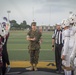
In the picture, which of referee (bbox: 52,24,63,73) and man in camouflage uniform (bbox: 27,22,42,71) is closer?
referee (bbox: 52,24,63,73)

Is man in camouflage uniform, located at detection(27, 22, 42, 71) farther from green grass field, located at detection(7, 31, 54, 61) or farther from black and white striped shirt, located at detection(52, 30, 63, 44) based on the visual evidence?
green grass field, located at detection(7, 31, 54, 61)

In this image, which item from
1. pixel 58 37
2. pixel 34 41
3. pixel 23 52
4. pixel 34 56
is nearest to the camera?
pixel 58 37

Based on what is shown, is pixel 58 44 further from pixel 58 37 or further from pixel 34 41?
pixel 34 41

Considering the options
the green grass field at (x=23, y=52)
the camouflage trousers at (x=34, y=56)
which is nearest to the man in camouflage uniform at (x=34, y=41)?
the camouflage trousers at (x=34, y=56)

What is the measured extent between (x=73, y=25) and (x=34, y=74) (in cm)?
326

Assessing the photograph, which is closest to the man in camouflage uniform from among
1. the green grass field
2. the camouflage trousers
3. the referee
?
the camouflage trousers

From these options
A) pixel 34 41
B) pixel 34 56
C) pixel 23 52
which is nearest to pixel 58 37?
pixel 34 41

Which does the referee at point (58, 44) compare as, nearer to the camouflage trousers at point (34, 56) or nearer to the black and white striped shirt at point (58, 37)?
the black and white striped shirt at point (58, 37)

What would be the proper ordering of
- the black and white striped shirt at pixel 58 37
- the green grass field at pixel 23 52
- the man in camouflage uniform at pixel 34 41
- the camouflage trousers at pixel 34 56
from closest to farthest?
the black and white striped shirt at pixel 58 37 → the man in camouflage uniform at pixel 34 41 → the camouflage trousers at pixel 34 56 → the green grass field at pixel 23 52

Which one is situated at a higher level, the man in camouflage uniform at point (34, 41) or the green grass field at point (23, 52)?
the man in camouflage uniform at point (34, 41)

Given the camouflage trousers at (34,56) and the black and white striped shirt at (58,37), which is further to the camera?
the camouflage trousers at (34,56)

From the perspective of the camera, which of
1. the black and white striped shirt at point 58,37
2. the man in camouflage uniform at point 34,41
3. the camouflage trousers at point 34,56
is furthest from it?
the camouflage trousers at point 34,56

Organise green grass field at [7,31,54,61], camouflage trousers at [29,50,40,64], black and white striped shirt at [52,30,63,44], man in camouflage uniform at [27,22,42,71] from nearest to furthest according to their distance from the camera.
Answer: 1. black and white striped shirt at [52,30,63,44]
2. man in camouflage uniform at [27,22,42,71]
3. camouflage trousers at [29,50,40,64]
4. green grass field at [7,31,54,61]

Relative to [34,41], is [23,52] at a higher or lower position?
lower
